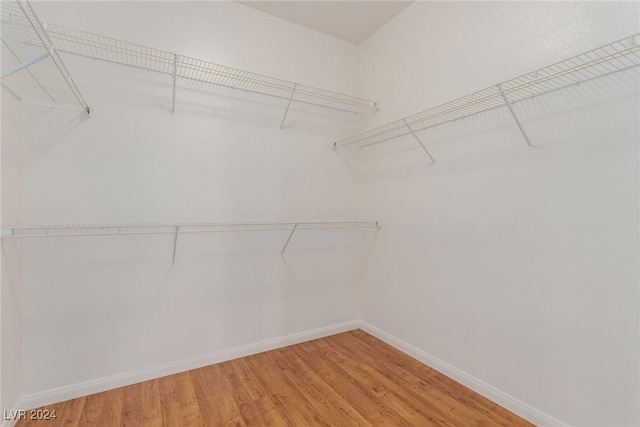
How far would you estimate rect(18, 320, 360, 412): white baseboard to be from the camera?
1.66 metres

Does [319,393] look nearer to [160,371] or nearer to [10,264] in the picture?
[160,371]

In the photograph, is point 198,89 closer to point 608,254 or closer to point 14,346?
point 14,346

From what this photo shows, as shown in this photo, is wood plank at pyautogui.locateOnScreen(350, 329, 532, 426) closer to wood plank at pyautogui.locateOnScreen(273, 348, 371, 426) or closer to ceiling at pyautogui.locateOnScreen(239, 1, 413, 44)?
wood plank at pyautogui.locateOnScreen(273, 348, 371, 426)

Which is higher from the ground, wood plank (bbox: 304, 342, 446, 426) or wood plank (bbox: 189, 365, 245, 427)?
wood plank (bbox: 304, 342, 446, 426)

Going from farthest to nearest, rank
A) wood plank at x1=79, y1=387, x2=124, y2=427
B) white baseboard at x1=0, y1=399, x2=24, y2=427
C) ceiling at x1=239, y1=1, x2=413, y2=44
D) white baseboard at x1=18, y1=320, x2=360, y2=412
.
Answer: ceiling at x1=239, y1=1, x2=413, y2=44
white baseboard at x1=18, y1=320, x2=360, y2=412
wood plank at x1=79, y1=387, x2=124, y2=427
white baseboard at x1=0, y1=399, x2=24, y2=427

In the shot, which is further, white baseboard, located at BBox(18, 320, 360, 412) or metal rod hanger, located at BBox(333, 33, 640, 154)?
white baseboard, located at BBox(18, 320, 360, 412)

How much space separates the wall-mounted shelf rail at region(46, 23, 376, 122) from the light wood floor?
185 centimetres

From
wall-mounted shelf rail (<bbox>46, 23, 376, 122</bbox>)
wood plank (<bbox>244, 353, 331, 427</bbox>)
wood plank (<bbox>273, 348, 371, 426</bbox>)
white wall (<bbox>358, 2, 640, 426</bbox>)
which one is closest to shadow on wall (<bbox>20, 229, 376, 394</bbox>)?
wood plank (<bbox>244, 353, 331, 427</bbox>)

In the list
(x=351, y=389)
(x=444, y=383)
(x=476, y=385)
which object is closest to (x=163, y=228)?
(x=351, y=389)

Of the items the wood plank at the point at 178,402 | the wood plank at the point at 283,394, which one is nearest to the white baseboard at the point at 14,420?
the wood plank at the point at 178,402

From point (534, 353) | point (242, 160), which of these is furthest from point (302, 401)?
point (242, 160)

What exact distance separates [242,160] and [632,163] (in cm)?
216

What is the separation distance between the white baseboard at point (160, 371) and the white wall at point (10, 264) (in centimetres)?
11

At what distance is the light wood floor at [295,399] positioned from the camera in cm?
157
